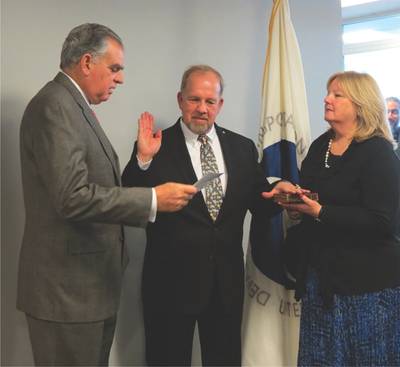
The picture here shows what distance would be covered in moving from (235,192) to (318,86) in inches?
56.9

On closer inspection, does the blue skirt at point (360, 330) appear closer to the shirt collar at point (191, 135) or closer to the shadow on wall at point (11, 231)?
the shirt collar at point (191, 135)

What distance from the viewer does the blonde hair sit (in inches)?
A: 75.2

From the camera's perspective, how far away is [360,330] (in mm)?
1823

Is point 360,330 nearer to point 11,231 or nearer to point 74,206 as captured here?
point 74,206

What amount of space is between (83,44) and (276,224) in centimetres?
126

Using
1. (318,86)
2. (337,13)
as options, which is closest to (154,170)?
(318,86)

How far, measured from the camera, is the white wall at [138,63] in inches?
73.7

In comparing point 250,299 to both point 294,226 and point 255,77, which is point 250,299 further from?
point 255,77

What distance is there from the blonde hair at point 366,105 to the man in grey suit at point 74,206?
83 centimetres

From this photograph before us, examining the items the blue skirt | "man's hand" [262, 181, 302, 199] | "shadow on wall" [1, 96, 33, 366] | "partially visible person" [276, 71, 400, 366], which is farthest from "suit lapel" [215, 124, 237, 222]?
"shadow on wall" [1, 96, 33, 366]

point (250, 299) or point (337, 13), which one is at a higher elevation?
point (337, 13)

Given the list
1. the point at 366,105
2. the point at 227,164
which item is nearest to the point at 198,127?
the point at 227,164

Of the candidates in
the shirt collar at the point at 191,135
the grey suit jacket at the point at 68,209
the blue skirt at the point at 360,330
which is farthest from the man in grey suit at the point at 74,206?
the blue skirt at the point at 360,330

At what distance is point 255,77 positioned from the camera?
2797mm
